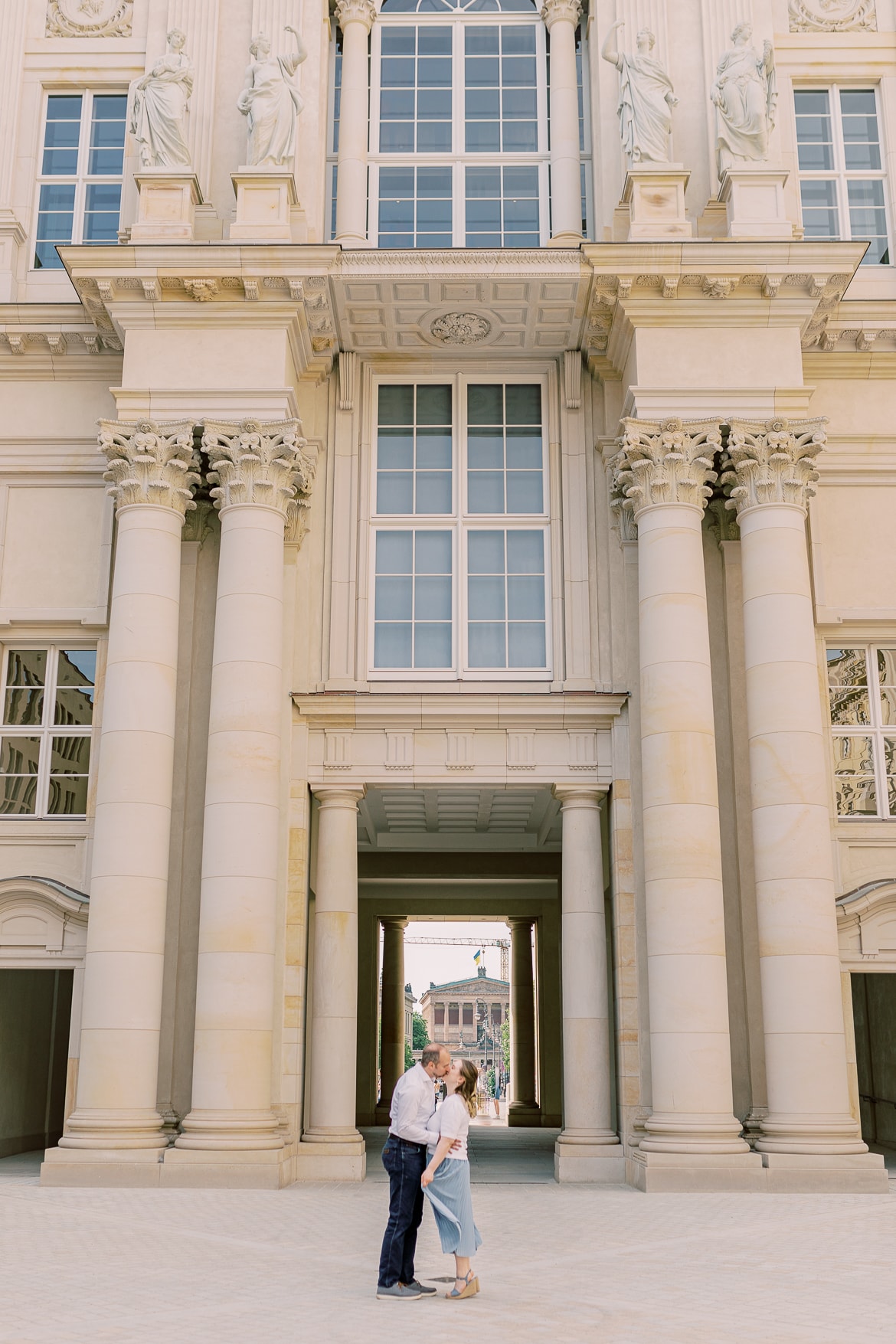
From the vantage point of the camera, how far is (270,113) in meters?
20.2

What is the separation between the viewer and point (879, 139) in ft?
73.7

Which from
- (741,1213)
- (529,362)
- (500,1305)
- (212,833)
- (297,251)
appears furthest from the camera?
(529,362)

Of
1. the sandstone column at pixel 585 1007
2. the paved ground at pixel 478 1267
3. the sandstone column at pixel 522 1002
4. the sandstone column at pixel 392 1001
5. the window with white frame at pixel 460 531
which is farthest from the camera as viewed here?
the sandstone column at pixel 392 1001

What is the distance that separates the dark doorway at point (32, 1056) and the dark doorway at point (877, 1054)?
1467 centimetres

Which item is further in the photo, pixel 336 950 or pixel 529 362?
pixel 529 362

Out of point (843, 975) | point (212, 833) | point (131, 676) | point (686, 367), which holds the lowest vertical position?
point (843, 975)

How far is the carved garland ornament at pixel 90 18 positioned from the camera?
23.1 m

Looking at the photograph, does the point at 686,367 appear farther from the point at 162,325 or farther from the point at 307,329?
the point at 162,325

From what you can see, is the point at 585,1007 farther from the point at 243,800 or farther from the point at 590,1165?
the point at 243,800

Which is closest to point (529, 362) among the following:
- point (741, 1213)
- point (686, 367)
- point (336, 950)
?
point (686, 367)

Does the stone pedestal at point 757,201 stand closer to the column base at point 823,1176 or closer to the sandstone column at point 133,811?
the sandstone column at point 133,811

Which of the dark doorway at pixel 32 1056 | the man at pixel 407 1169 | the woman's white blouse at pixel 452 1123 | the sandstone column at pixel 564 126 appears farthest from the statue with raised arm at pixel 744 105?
the dark doorway at pixel 32 1056

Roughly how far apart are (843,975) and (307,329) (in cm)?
1206

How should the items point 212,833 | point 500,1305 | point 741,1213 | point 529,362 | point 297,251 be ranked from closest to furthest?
point 500,1305
point 741,1213
point 212,833
point 297,251
point 529,362
